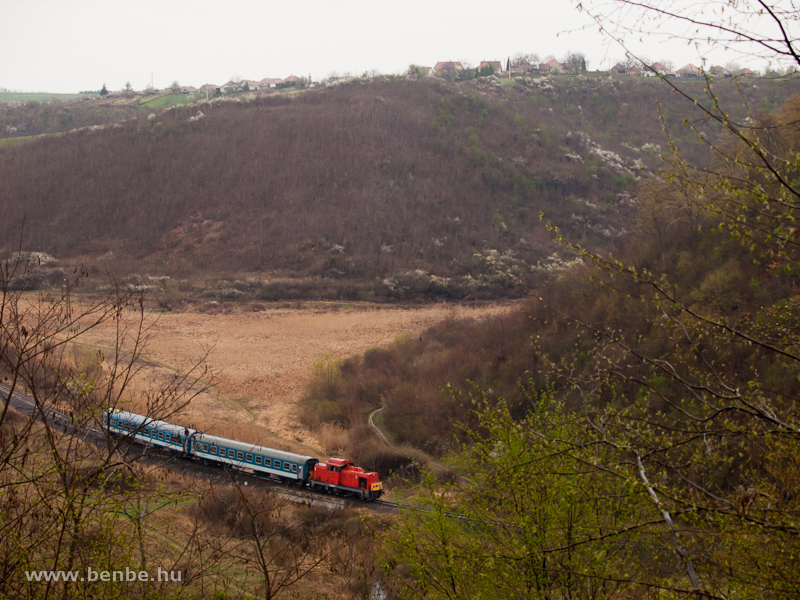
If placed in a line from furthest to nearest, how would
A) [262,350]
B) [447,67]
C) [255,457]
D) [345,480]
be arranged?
1. [447,67]
2. [262,350]
3. [255,457]
4. [345,480]

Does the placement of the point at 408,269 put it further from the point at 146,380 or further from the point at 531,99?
the point at 531,99

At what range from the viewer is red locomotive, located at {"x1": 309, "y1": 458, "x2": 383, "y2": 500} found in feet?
66.6

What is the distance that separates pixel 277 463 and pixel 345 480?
295cm

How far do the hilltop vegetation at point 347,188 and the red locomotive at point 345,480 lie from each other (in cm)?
3818

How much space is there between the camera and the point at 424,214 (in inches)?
2849

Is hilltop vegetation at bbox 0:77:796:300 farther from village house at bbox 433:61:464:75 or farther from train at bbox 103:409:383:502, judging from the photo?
train at bbox 103:409:383:502

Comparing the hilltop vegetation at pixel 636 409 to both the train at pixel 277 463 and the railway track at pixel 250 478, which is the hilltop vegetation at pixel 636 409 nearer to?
the train at pixel 277 463

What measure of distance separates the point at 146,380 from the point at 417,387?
14809 millimetres

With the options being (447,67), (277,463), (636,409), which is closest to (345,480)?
(277,463)

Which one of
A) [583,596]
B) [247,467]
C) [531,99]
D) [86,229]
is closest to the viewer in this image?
[583,596]

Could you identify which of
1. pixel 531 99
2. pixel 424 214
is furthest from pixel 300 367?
pixel 531 99

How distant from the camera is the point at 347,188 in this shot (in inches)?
2990

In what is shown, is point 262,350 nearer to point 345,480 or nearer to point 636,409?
point 345,480

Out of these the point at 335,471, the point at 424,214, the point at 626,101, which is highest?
the point at 626,101
